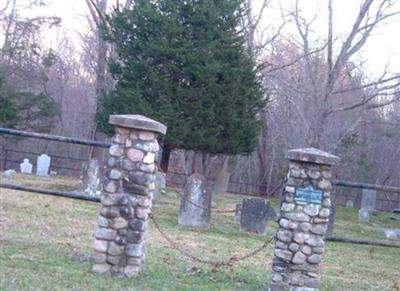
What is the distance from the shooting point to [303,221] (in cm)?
650

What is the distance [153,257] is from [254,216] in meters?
5.92

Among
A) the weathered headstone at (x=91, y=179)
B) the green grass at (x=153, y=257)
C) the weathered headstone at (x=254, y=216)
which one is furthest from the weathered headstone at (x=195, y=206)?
the weathered headstone at (x=91, y=179)

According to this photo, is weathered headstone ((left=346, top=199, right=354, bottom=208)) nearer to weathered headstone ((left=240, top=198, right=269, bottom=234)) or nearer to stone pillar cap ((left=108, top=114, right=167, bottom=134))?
weathered headstone ((left=240, top=198, right=269, bottom=234))

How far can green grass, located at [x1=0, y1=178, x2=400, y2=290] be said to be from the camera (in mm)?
6160

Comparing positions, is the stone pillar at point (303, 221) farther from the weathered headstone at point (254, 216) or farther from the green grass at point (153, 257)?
the weathered headstone at point (254, 216)

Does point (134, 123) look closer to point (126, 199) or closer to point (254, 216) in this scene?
point (126, 199)

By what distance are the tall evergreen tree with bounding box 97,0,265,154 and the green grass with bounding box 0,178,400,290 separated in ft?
20.8

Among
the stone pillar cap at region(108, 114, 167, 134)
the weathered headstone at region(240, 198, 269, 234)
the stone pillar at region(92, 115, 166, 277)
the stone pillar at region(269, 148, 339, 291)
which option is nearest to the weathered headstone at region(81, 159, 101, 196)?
the weathered headstone at region(240, 198, 269, 234)

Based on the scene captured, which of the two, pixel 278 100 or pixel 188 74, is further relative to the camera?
pixel 278 100

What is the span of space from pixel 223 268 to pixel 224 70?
1491 cm

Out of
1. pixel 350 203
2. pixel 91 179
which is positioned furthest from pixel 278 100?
pixel 91 179

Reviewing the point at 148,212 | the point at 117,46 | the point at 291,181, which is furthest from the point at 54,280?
the point at 117,46

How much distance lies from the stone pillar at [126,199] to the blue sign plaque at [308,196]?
1.40m

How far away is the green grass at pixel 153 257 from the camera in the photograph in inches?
243
